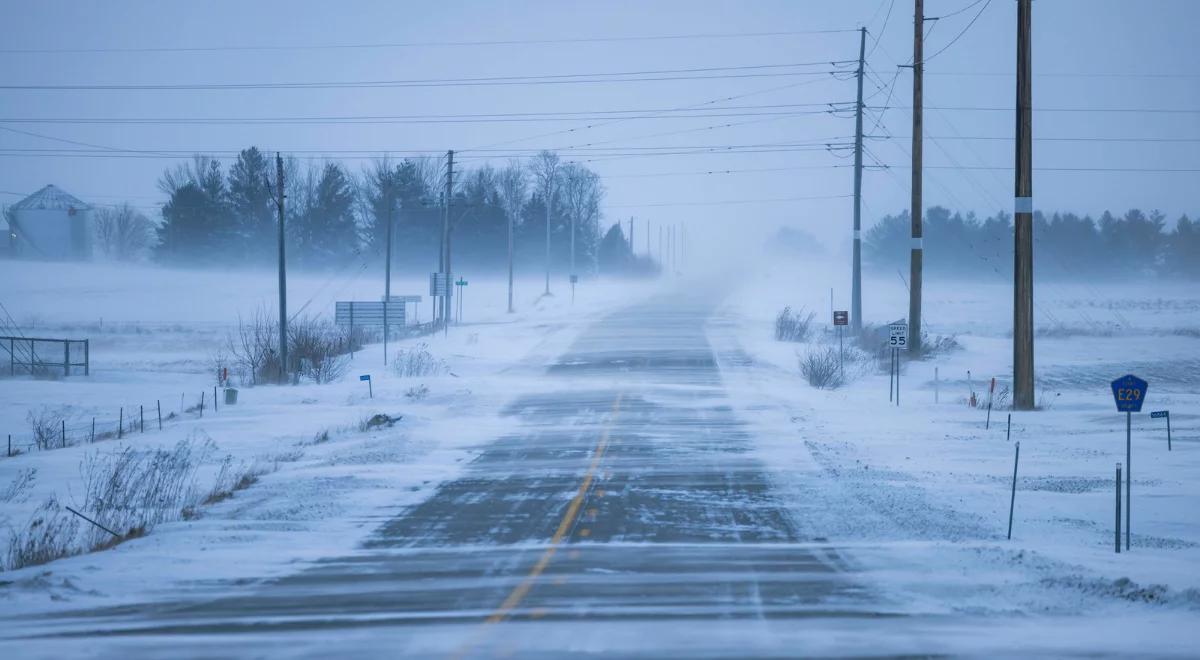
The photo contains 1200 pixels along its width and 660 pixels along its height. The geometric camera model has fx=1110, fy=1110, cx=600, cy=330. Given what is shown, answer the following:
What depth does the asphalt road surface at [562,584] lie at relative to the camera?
335 inches

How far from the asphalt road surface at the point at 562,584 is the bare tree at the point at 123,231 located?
149m

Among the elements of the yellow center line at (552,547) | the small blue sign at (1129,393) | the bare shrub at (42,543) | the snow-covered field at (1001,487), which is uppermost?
the small blue sign at (1129,393)

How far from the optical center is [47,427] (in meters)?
26.3

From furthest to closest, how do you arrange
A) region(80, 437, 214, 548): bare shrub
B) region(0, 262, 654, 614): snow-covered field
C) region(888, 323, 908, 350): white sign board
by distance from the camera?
region(888, 323, 908, 350): white sign board → region(80, 437, 214, 548): bare shrub → region(0, 262, 654, 614): snow-covered field

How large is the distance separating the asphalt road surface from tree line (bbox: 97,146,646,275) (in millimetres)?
88274

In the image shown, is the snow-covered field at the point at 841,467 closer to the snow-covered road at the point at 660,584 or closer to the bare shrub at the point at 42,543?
the snow-covered road at the point at 660,584

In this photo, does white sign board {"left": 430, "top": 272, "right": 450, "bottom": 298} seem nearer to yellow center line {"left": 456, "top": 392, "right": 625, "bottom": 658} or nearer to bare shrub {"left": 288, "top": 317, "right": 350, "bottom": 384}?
bare shrub {"left": 288, "top": 317, "right": 350, "bottom": 384}

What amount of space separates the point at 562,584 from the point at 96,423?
2154 cm

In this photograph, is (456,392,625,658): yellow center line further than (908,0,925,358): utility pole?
No

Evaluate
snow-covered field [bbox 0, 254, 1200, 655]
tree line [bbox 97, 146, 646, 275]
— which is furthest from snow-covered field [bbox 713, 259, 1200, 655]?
tree line [bbox 97, 146, 646, 275]

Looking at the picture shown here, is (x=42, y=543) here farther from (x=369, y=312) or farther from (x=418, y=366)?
(x=369, y=312)

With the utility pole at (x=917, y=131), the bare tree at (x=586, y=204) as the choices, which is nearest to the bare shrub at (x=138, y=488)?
the utility pole at (x=917, y=131)

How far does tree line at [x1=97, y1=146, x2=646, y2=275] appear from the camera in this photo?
11412 cm

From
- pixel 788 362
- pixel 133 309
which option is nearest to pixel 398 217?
pixel 133 309
